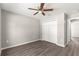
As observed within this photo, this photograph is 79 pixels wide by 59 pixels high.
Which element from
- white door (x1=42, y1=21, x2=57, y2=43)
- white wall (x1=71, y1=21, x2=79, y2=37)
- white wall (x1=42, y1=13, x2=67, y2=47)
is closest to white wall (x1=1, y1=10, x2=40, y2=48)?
white door (x1=42, y1=21, x2=57, y2=43)

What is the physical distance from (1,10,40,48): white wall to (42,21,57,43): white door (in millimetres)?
955

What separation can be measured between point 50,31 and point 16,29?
9.80ft

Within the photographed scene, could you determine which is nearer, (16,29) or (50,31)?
(16,29)

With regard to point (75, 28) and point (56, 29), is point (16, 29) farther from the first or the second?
point (75, 28)

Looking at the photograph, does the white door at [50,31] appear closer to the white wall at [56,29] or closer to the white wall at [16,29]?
the white wall at [56,29]

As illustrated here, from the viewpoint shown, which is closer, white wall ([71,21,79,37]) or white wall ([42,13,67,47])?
white wall ([42,13,67,47])

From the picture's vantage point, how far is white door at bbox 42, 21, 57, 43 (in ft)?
18.7

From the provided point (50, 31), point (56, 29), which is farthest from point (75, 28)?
point (56, 29)

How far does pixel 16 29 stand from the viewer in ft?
15.6

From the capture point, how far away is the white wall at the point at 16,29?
408cm

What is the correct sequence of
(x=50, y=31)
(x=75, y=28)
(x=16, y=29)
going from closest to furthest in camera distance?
(x=16, y=29)
(x=50, y=31)
(x=75, y=28)

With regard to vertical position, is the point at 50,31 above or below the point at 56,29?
below

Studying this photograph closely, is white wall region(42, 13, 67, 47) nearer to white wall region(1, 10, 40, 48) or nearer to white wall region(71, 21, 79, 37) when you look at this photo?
white wall region(1, 10, 40, 48)

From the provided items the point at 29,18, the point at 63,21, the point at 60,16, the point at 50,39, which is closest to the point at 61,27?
the point at 63,21
